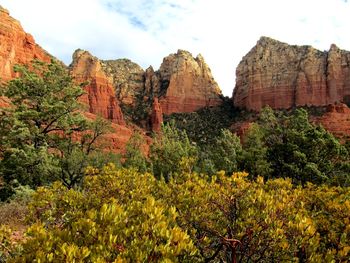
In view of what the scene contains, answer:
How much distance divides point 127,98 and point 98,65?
63.5ft

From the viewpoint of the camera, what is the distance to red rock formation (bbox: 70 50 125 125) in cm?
10288

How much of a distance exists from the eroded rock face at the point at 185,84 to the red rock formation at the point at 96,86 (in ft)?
74.4

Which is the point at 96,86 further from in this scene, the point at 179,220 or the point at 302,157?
the point at 179,220

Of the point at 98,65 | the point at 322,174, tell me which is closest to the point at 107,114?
the point at 98,65

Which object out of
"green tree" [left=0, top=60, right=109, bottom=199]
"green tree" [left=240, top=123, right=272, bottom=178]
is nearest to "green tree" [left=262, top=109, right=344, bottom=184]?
"green tree" [left=240, top=123, right=272, bottom=178]

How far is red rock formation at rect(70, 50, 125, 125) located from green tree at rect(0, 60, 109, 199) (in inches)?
2740

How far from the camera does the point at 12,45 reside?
71.4 metres

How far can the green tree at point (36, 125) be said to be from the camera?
87.8 ft

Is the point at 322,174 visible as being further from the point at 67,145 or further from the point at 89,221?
the point at 89,221

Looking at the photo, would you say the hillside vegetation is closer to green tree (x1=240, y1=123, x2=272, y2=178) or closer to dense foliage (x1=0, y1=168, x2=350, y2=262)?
dense foliage (x1=0, y1=168, x2=350, y2=262)

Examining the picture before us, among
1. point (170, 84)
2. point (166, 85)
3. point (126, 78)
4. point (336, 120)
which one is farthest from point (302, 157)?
point (126, 78)

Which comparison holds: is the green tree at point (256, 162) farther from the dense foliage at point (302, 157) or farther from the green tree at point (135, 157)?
the green tree at point (135, 157)

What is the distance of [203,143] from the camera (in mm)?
97688

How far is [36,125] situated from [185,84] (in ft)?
340
